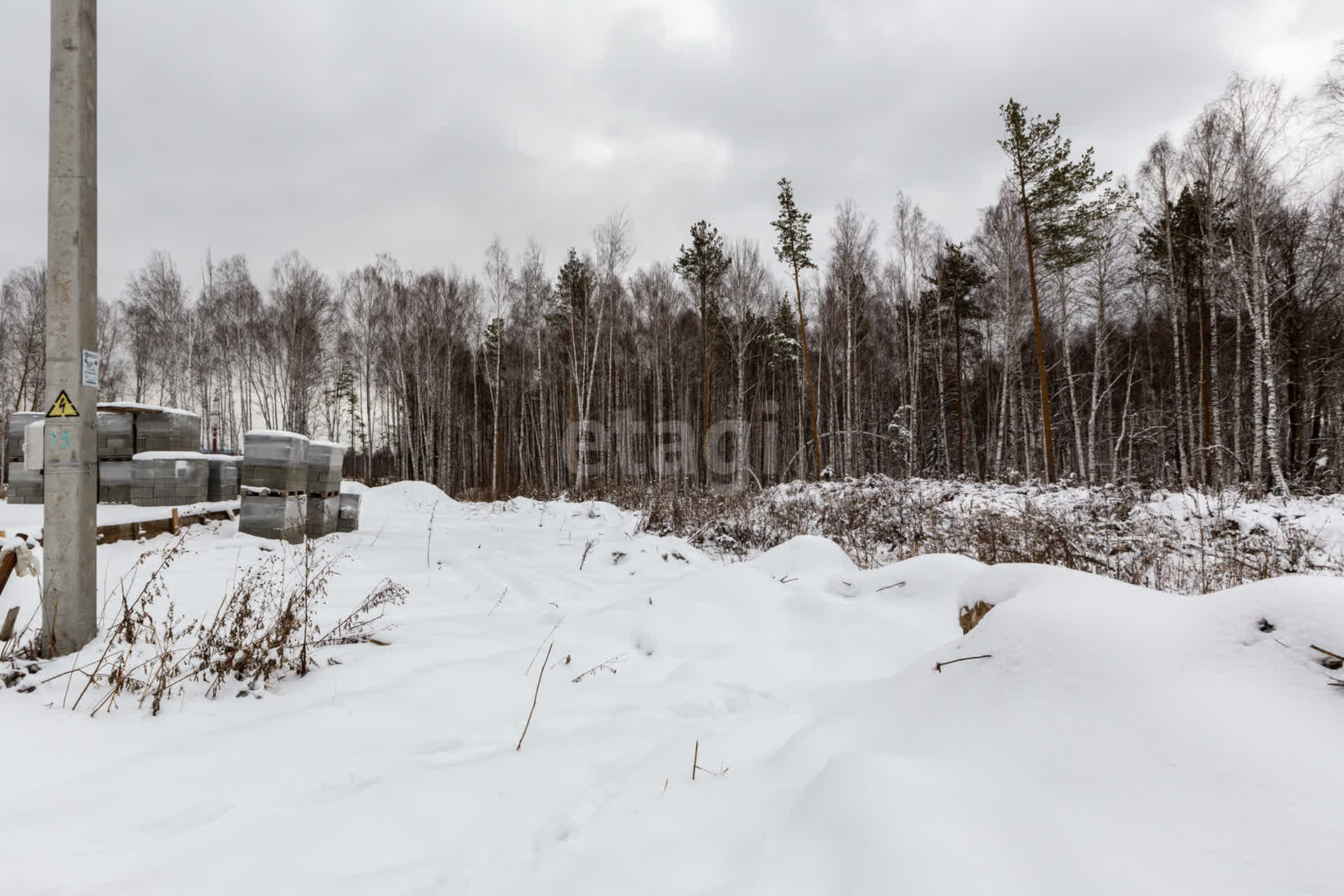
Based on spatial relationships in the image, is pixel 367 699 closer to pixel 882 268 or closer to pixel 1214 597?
pixel 1214 597

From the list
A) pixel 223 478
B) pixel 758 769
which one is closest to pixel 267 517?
pixel 223 478

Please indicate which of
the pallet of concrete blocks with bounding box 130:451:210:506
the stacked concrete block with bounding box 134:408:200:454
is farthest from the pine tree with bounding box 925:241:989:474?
the stacked concrete block with bounding box 134:408:200:454

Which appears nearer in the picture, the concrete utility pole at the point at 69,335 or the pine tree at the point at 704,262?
the concrete utility pole at the point at 69,335

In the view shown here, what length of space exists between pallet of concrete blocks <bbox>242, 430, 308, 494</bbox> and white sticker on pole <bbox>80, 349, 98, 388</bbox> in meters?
3.50

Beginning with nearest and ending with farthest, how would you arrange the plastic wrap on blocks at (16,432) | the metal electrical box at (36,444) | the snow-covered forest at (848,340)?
the metal electrical box at (36,444)
the plastic wrap on blocks at (16,432)
the snow-covered forest at (848,340)

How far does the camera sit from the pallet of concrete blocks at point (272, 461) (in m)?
6.31

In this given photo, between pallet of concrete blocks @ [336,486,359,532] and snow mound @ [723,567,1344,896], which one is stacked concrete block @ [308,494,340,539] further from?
snow mound @ [723,567,1344,896]

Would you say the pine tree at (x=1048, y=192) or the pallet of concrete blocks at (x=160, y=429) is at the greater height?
the pine tree at (x=1048, y=192)

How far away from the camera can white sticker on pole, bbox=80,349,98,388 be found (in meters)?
2.92

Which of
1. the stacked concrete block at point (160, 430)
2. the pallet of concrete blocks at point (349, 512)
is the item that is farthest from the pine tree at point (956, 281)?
the stacked concrete block at point (160, 430)

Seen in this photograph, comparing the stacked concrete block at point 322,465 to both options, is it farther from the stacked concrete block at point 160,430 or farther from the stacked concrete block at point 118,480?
the stacked concrete block at point 118,480

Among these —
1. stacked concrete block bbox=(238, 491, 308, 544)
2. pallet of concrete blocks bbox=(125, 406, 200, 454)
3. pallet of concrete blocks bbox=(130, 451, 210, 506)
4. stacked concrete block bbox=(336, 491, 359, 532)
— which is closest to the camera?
pallet of concrete blocks bbox=(130, 451, 210, 506)

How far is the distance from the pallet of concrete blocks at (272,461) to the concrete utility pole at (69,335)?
11.7ft

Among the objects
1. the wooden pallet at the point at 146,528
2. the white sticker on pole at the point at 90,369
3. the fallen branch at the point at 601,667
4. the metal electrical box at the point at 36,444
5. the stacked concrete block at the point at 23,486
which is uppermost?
the white sticker on pole at the point at 90,369
